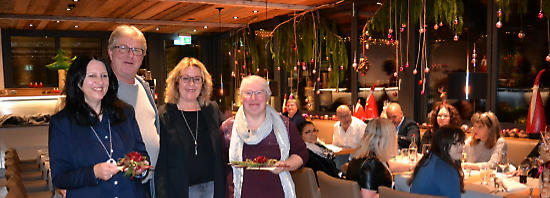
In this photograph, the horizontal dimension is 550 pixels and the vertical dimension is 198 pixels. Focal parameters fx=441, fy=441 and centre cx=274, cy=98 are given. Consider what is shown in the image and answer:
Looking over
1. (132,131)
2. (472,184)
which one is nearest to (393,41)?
(472,184)

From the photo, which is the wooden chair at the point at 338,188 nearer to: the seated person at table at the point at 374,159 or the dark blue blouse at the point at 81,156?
the seated person at table at the point at 374,159

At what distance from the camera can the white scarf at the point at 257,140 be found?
8.17 feet

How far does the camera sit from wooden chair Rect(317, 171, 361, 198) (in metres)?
2.90

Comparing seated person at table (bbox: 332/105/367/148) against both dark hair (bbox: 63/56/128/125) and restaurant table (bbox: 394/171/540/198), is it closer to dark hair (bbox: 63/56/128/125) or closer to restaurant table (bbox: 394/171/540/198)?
restaurant table (bbox: 394/171/540/198)

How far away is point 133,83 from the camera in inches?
100

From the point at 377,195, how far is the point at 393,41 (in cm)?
396

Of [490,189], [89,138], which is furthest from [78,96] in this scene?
[490,189]

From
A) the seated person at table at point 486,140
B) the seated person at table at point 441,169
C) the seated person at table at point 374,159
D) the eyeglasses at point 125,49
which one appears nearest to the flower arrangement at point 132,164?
the eyeglasses at point 125,49

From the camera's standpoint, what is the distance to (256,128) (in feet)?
8.24

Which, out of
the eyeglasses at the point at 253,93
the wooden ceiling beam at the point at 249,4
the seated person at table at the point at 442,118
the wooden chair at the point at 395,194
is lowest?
the wooden chair at the point at 395,194

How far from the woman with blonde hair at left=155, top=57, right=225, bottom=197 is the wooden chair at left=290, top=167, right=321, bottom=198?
50.8 inches

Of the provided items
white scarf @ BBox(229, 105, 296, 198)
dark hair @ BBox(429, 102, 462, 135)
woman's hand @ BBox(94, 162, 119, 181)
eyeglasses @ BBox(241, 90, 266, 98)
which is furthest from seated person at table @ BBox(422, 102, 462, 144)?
woman's hand @ BBox(94, 162, 119, 181)

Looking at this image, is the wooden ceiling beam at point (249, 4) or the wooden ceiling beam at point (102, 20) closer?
the wooden ceiling beam at point (249, 4)

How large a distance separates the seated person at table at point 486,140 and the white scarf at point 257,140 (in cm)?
249
